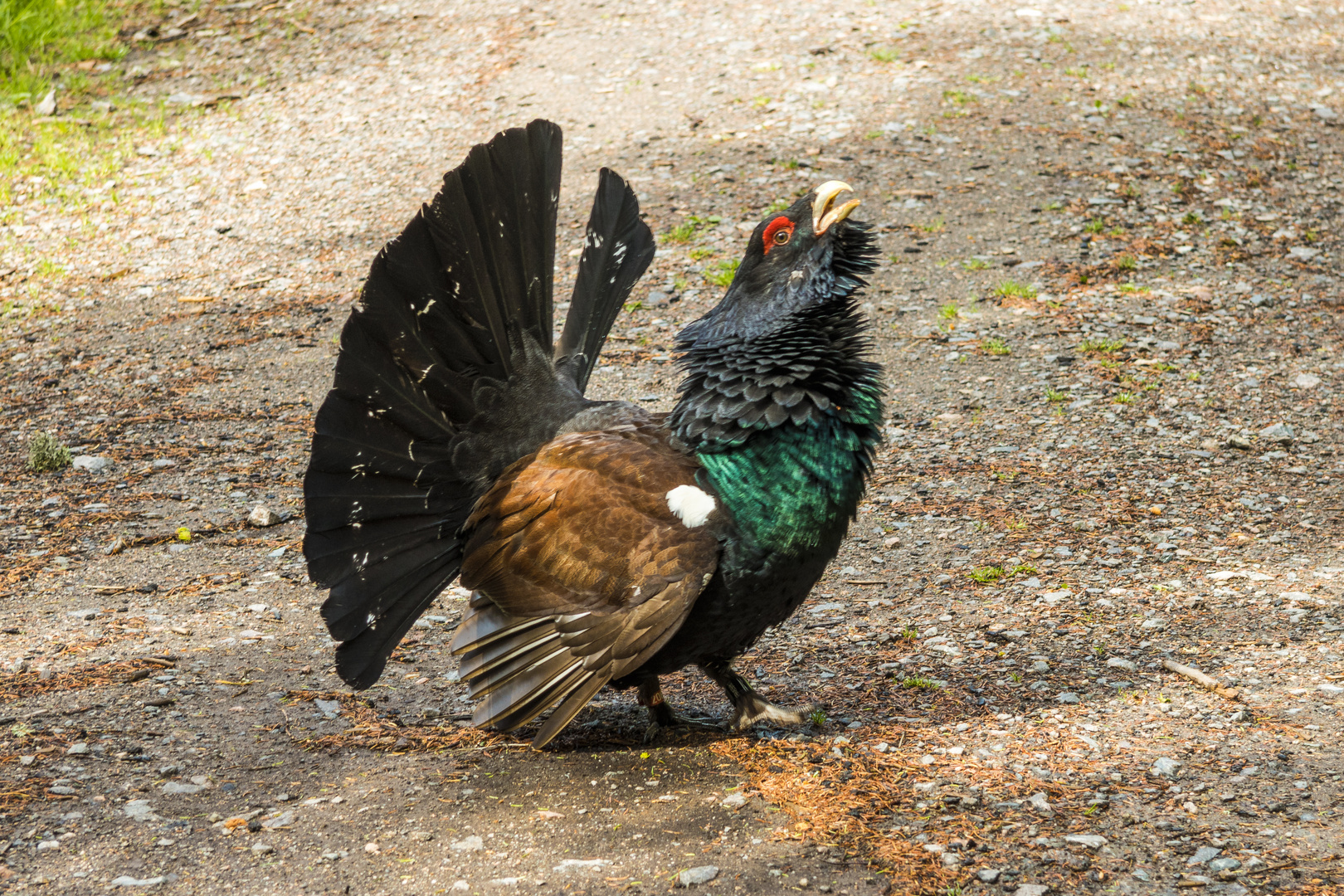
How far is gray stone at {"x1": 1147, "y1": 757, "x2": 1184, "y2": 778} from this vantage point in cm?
394

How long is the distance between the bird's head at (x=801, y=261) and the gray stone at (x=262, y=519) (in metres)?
3.15

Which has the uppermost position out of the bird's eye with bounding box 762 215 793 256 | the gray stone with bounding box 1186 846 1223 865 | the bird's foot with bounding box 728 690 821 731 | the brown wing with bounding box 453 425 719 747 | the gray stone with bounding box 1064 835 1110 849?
the bird's eye with bounding box 762 215 793 256

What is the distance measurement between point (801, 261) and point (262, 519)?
11.6ft

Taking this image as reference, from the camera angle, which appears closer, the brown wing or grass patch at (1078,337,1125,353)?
the brown wing

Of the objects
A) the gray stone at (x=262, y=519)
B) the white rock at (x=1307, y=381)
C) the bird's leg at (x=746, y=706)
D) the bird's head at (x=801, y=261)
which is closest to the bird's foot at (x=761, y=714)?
the bird's leg at (x=746, y=706)

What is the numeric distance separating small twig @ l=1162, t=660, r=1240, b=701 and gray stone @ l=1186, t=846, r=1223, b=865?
105 centimetres

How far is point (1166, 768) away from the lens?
3.96 m

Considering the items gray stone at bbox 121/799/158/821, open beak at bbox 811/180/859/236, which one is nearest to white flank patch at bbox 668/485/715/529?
open beak at bbox 811/180/859/236

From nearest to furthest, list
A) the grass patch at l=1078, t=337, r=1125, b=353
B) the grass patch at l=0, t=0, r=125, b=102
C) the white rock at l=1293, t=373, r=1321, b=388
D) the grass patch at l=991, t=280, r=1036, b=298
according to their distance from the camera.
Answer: the white rock at l=1293, t=373, r=1321, b=388 → the grass patch at l=1078, t=337, r=1125, b=353 → the grass patch at l=991, t=280, r=1036, b=298 → the grass patch at l=0, t=0, r=125, b=102

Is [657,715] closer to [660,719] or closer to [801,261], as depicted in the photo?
[660,719]

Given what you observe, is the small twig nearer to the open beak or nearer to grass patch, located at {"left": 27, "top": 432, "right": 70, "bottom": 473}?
the open beak

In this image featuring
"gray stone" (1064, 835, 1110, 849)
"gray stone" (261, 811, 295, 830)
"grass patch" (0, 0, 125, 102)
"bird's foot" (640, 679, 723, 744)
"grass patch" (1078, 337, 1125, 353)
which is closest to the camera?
"gray stone" (1064, 835, 1110, 849)

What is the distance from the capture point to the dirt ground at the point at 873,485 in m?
3.78

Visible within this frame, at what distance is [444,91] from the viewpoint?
11898 millimetres
